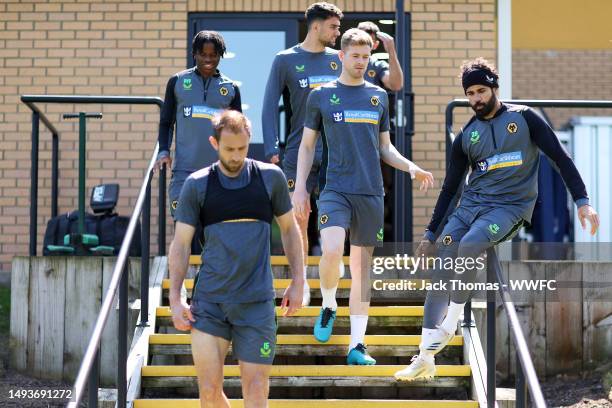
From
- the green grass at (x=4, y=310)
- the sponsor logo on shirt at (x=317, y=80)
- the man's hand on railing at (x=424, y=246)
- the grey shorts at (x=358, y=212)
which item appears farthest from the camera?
the green grass at (x=4, y=310)

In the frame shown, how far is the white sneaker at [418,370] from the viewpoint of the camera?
6.45m

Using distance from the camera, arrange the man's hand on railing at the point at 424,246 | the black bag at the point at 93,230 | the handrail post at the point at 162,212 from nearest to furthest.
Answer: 1. the man's hand on railing at the point at 424,246
2. the handrail post at the point at 162,212
3. the black bag at the point at 93,230

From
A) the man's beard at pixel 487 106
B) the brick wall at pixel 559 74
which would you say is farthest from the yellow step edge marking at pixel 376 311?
the brick wall at pixel 559 74

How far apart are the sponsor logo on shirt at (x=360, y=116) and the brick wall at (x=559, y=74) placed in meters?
9.69

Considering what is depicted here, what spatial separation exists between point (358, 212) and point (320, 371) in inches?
37.0

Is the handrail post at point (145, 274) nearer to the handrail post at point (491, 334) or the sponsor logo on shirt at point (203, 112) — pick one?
the sponsor logo on shirt at point (203, 112)

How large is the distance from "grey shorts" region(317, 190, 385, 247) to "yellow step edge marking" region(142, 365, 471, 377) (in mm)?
724

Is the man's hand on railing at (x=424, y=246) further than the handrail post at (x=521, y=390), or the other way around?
the man's hand on railing at (x=424, y=246)

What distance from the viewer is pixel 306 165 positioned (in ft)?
22.6

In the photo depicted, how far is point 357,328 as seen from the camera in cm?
681

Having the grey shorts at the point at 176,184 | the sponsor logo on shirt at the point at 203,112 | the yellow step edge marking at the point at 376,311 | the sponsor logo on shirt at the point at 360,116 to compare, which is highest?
the sponsor logo on shirt at the point at 203,112

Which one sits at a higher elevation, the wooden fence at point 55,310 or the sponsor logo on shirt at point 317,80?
the sponsor logo on shirt at point 317,80

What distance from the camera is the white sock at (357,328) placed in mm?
6805

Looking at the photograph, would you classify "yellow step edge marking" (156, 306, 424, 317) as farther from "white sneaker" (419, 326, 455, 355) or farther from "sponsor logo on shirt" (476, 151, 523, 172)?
"sponsor logo on shirt" (476, 151, 523, 172)
